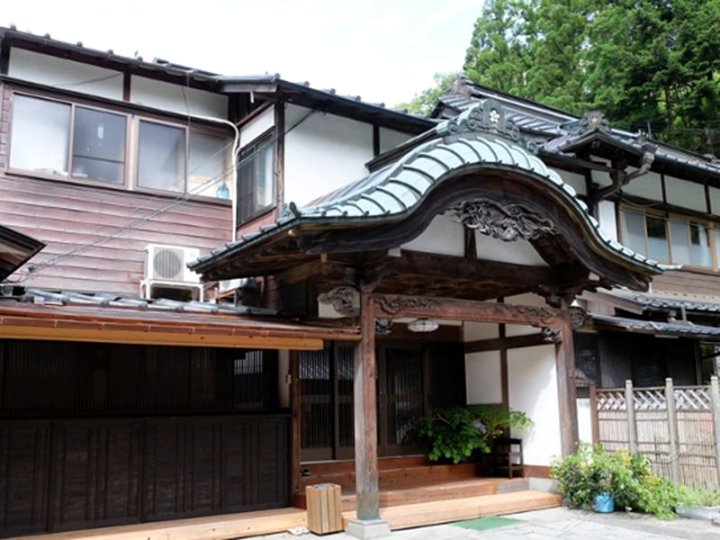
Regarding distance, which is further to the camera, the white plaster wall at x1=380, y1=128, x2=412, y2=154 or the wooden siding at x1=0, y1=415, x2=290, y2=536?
the white plaster wall at x1=380, y1=128, x2=412, y2=154

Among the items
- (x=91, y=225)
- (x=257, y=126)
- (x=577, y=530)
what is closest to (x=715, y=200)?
(x=577, y=530)

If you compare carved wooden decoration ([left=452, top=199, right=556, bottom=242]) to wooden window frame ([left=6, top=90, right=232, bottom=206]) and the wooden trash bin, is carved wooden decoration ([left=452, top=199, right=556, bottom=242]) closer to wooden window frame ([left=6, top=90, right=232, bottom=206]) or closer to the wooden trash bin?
the wooden trash bin

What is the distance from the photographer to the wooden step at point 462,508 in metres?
8.42

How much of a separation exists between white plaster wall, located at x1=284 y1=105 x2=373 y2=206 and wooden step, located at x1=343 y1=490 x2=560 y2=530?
456cm

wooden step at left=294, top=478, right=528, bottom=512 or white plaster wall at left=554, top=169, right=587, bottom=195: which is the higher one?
white plaster wall at left=554, top=169, right=587, bottom=195

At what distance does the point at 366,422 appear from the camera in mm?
8102

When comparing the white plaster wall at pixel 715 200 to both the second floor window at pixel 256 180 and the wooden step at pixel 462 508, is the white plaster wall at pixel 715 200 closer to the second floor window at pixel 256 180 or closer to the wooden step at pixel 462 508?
the wooden step at pixel 462 508

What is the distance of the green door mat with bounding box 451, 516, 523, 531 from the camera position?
8.51 metres

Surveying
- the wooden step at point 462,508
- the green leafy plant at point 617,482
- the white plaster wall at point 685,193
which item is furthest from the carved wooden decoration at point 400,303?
the white plaster wall at point 685,193

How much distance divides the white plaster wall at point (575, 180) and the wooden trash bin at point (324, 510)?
25.0ft

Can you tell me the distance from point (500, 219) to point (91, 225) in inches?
226

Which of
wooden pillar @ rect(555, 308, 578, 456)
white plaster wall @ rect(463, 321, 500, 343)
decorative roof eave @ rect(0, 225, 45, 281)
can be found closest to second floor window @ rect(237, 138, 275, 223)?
decorative roof eave @ rect(0, 225, 45, 281)

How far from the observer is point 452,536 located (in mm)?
8008

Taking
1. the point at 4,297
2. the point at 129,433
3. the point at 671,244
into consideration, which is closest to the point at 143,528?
the point at 129,433
